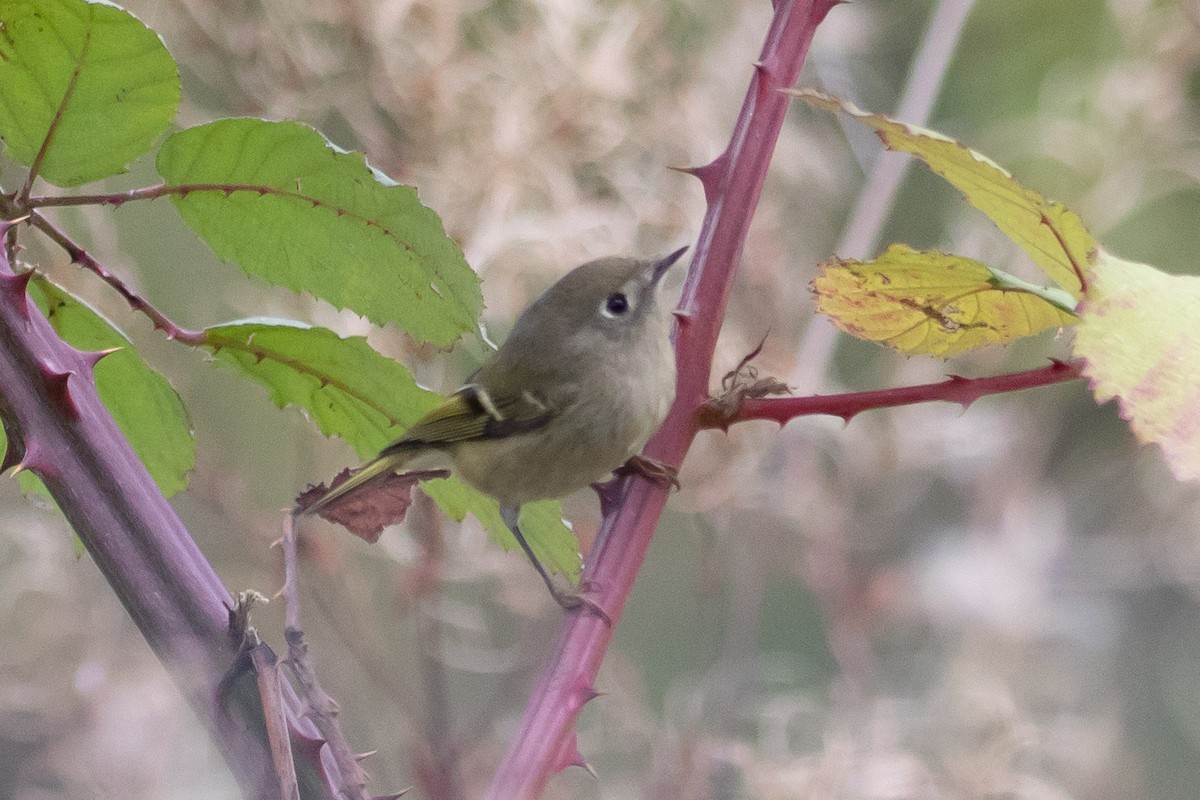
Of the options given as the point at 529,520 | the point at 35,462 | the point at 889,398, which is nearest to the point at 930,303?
the point at 889,398

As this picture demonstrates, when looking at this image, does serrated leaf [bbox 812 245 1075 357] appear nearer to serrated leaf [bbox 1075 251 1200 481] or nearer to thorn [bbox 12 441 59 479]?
serrated leaf [bbox 1075 251 1200 481]

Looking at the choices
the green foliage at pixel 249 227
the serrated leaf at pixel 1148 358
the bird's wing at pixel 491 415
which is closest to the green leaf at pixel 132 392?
the green foliage at pixel 249 227

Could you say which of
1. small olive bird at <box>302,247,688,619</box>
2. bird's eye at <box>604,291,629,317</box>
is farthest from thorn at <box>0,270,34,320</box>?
bird's eye at <box>604,291,629,317</box>

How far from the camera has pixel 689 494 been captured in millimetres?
1083

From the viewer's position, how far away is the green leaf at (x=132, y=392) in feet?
1.40

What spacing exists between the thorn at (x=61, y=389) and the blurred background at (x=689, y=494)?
340 millimetres

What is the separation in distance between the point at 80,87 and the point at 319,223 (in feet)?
0.29

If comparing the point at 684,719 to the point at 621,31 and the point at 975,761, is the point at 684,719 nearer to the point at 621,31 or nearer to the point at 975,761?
the point at 975,761

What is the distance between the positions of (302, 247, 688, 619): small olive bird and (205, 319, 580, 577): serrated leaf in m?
0.35

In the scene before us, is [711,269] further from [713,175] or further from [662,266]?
[662,266]

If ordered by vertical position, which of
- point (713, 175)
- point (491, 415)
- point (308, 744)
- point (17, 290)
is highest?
point (491, 415)

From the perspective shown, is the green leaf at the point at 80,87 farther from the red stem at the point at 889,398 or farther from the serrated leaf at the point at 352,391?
the red stem at the point at 889,398

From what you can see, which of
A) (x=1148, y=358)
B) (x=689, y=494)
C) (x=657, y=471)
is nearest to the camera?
(x=1148, y=358)

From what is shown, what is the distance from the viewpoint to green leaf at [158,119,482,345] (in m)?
0.40
